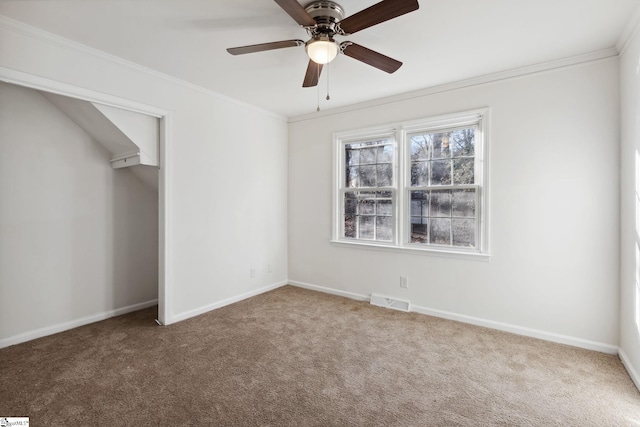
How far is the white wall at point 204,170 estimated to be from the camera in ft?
8.00

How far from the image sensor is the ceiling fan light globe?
203cm

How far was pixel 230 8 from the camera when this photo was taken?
2.04 m

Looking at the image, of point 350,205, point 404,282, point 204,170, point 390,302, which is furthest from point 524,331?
point 204,170

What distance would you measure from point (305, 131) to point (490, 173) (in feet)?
8.07

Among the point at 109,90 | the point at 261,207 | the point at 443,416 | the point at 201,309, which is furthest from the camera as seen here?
the point at 261,207

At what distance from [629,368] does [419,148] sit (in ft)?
8.42

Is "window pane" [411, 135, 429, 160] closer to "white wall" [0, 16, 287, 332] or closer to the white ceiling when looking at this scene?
the white ceiling

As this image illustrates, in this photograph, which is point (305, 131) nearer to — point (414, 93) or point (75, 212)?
point (414, 93)

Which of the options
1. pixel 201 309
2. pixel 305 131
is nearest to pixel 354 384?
pixel 201 309

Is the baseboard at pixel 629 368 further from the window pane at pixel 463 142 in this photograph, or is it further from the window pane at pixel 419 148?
the window pane at pixel 419 148

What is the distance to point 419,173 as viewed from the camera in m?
3.58

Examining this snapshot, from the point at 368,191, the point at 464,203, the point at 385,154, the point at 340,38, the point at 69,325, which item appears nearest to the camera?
the point at 340,38

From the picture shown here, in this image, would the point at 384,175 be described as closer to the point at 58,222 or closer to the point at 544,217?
the point at 544,217

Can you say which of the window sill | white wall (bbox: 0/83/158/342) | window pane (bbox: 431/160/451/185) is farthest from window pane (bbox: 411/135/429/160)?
white wall (bbox: 0/83/158/342)
